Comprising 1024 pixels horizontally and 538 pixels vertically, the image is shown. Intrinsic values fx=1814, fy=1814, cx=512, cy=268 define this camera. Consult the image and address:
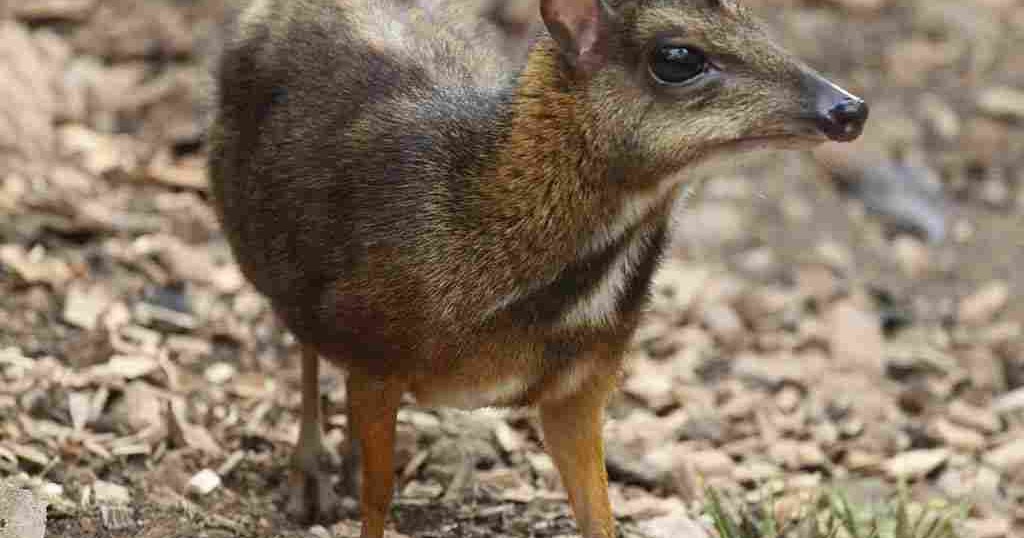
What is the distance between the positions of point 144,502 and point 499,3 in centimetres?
547

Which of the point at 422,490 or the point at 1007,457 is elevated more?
the point at 1007,457

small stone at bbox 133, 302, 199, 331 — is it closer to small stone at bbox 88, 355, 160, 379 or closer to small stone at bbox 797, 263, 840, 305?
small stone at bbox 88, 355, 160, 379

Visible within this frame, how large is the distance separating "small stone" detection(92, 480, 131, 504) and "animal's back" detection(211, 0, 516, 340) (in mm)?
865

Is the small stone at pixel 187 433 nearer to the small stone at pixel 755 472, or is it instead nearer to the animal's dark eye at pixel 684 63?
the small stone at pixel 755 472

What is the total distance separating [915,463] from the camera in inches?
303

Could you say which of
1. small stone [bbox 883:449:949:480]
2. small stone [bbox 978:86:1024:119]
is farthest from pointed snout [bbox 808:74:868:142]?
small stone [bbox 978:86:1024:119]

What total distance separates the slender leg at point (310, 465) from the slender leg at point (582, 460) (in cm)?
106

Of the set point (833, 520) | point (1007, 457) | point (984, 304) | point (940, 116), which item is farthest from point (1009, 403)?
point (940, 116)

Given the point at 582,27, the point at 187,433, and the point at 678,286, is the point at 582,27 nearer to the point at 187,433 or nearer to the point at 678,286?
the point at 187,433

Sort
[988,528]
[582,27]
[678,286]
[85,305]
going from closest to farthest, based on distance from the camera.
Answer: [582,27], [988,528], [85,305], [678,286]

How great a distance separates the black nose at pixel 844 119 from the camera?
16.2 feet

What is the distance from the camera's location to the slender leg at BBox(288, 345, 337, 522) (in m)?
6.65

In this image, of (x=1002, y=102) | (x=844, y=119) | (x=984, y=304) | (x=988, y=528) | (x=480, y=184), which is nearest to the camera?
(x=844, y=119)

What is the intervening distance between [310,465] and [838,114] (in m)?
2.62
